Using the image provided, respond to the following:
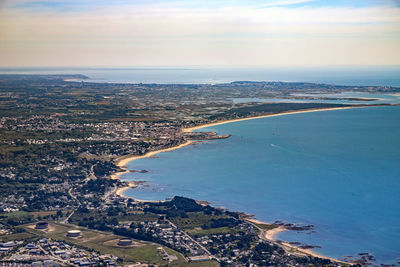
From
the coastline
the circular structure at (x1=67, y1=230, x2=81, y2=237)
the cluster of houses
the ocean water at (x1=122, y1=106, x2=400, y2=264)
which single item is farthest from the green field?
the coastline

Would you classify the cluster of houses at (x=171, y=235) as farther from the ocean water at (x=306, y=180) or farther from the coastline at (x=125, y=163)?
the coastline at (x=125, y=163)

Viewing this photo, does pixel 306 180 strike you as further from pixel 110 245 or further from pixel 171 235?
pixel 110 245

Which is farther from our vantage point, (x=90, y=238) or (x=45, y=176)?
(x=45, y=176)

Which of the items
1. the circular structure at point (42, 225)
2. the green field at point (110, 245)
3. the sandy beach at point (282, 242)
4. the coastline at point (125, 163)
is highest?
the coastline at point (125, 163)

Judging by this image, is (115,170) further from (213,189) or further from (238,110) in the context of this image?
(238,110)

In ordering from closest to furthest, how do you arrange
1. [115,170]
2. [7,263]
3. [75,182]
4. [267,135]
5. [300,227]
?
[7,263] < [300,227] < [75,182] < [115,170] < [267,135]

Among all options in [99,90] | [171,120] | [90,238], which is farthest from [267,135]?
[99,90]

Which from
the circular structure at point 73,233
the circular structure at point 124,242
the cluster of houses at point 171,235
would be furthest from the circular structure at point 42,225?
the circular structure at point 124,242
